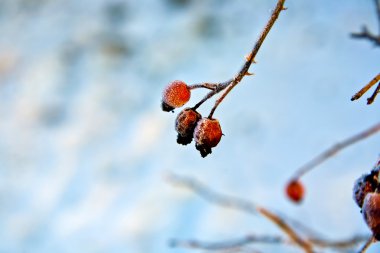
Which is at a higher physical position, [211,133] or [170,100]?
[170,100]

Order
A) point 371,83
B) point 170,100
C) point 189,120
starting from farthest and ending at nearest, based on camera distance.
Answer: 1. point 170,100
2. point 189,120
3. point 371,83

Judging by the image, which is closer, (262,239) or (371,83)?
(371,83)

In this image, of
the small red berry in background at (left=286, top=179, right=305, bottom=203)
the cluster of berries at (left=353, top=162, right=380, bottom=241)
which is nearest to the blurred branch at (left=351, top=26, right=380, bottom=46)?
Result: the cluster of berries at (left=353, top=162, right=380, bottom=241)

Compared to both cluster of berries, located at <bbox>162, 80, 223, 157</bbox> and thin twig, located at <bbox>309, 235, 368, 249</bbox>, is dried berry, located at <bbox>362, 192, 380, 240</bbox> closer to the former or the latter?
cluster of berries, located at <bbox>162, 80, 223, 157</bbox>

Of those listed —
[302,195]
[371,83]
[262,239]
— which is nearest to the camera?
Answer: [371,83]

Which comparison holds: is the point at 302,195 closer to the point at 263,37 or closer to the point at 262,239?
the point at 262,239

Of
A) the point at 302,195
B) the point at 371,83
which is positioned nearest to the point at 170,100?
the point at 371,83

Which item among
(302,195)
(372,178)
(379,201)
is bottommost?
(379,201)

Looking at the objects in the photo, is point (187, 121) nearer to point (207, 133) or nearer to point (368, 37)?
point (207, 133)
